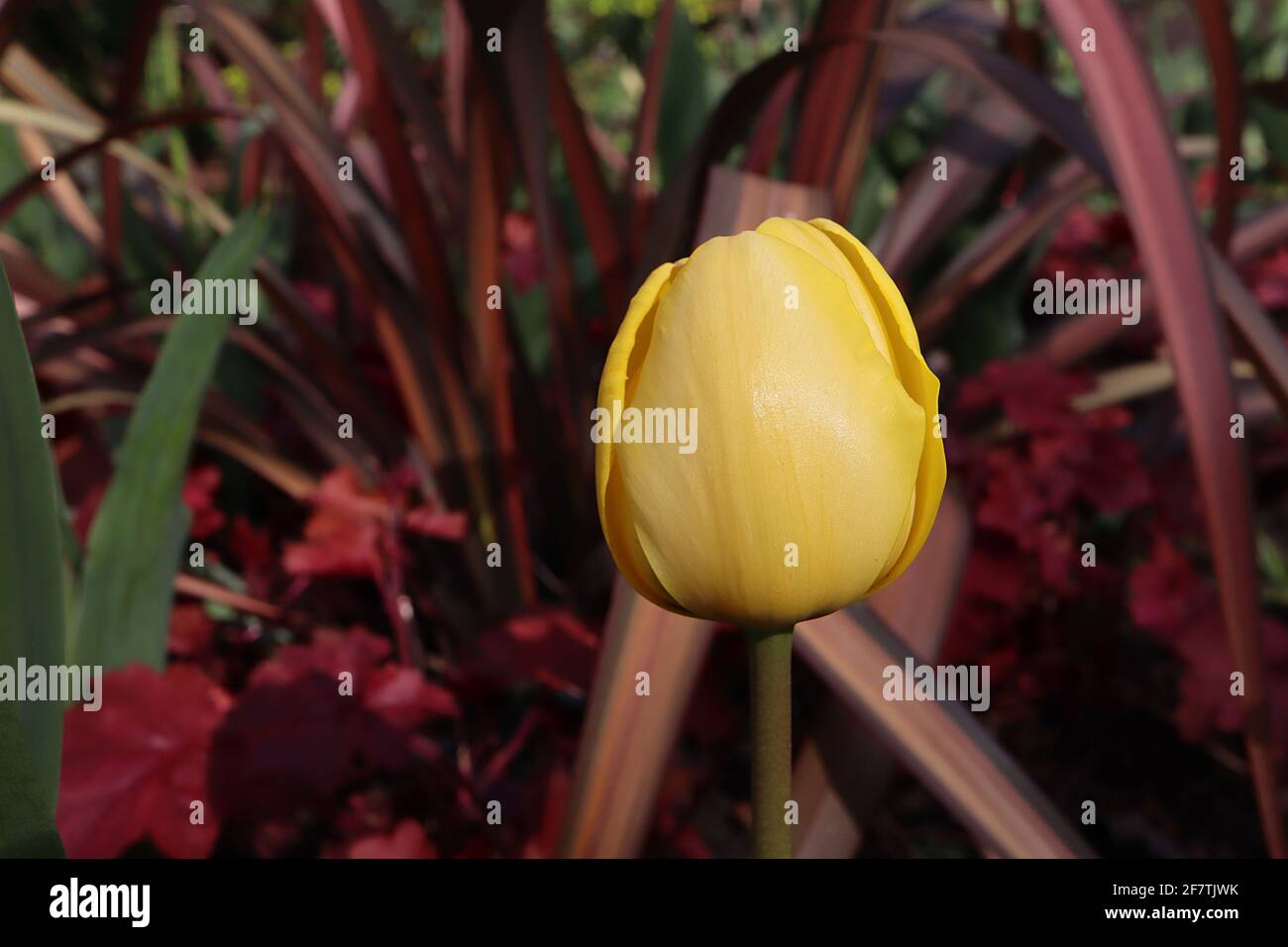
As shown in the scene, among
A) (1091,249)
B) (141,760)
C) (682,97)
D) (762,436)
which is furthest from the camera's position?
(1091,249)

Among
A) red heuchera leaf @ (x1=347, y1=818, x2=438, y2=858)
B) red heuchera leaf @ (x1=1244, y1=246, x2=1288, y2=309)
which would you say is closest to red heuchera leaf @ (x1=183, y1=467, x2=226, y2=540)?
red heuchera leaf @ (x1=347, y1=818, x2=438, y2=858)

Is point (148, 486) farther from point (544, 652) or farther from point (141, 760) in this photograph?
point (544, 652)

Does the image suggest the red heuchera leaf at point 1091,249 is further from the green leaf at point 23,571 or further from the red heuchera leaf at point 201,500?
the green leaf at point 23,571

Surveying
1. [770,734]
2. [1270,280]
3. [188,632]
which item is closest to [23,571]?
[770,734]

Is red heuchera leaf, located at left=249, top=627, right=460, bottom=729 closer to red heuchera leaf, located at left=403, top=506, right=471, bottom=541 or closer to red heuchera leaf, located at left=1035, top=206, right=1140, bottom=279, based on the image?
red heuchera leaf, located at left=403, top=506, right=471, bottom=541
